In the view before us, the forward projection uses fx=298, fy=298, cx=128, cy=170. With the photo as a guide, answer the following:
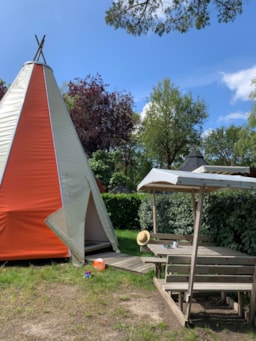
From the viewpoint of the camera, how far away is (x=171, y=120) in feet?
86.0

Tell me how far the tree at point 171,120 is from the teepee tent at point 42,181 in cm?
1823

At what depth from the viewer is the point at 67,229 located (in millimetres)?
6730

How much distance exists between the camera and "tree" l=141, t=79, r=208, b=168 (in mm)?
26128

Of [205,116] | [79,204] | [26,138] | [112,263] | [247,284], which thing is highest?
[205,116]

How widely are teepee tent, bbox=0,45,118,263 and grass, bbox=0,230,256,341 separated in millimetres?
583

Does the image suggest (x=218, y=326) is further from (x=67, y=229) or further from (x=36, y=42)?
(x=36, y=42)

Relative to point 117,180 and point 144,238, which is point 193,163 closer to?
point 117,180

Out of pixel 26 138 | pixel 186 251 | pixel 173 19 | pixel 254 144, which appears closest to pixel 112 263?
pixel 186 251

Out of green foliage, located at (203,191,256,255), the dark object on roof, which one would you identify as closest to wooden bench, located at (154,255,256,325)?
green foliage, located at (203,191,256,255)

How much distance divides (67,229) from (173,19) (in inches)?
219

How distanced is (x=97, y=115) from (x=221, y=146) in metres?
25.5

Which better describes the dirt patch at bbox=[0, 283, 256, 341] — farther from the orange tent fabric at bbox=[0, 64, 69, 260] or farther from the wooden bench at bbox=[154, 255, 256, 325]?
the orange tent fabric at bbox=[0, 64, 69, 260]

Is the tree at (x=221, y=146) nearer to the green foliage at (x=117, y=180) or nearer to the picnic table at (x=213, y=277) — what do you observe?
the green foliage at (x=117, y=180)

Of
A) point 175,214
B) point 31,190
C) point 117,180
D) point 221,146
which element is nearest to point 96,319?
point 31,190
